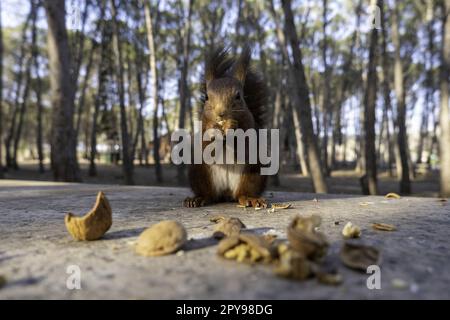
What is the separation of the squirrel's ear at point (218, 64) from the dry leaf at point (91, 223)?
4.92 feet

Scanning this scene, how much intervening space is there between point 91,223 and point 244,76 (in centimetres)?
175

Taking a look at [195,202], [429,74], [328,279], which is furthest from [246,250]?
[429,74]

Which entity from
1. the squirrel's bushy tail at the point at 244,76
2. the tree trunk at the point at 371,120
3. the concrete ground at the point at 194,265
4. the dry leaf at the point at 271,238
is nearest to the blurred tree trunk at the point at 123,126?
the tree trunk at the point at 371,120

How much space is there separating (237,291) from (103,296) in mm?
344

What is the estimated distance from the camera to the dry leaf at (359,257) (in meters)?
1.04

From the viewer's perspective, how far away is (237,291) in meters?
0.91

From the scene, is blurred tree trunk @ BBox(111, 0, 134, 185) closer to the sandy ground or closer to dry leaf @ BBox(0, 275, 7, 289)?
the sandy ground

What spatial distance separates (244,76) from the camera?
8.95 ft

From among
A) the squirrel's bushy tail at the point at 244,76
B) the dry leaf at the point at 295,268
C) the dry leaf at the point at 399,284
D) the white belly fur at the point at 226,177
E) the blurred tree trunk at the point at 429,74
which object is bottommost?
the dry leaf at the point at 399,284

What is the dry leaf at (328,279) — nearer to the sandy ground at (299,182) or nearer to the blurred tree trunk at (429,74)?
the sandy ground at (299,182)

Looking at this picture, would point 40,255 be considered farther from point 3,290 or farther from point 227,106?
point 227,106

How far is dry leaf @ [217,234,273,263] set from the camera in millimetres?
1090

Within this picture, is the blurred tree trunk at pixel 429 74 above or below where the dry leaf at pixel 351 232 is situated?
above

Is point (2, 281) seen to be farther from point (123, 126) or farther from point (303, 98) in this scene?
point (123, 126)
